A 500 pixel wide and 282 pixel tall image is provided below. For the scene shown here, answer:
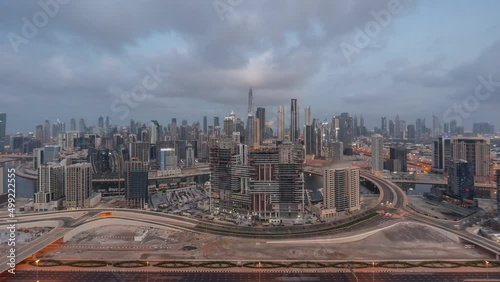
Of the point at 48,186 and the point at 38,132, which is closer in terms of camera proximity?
the point at 48,186

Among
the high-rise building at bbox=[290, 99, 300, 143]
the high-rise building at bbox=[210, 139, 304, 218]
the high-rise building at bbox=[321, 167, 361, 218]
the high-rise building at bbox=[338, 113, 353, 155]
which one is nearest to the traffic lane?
the high-rise building at bbox=[321, 167, 361, 218]

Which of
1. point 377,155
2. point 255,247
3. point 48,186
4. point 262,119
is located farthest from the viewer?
point 262,119

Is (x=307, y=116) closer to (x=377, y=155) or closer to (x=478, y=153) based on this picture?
(x=377, y=155)

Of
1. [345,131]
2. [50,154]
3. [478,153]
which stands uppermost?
A: [345,131]

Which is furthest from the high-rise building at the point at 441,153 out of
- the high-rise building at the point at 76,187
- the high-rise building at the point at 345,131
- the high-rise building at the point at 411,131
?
the high-rise building at the point at 411,131

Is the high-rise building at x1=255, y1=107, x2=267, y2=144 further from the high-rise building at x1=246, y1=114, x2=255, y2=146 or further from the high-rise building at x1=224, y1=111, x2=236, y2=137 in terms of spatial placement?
the high-rise building at x1=224, y1=111, x2=236, y2=137

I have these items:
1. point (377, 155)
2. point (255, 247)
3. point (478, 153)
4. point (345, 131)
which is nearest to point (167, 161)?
point (377, 155)
